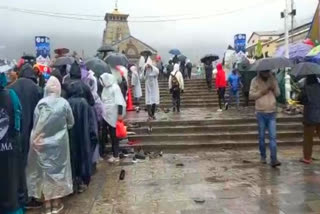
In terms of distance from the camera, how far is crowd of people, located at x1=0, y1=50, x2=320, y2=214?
361cm

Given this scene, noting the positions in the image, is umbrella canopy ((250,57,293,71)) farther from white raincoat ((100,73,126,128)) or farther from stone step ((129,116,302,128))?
stone step ((129,116,302,128))

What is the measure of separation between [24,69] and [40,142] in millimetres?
1272

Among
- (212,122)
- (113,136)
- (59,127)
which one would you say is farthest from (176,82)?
(59,127)

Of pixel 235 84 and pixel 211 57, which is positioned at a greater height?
pixel 211 57

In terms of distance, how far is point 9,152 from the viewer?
11.6 feet

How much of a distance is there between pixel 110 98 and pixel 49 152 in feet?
10.5

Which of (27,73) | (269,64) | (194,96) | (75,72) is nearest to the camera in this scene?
(27,73)

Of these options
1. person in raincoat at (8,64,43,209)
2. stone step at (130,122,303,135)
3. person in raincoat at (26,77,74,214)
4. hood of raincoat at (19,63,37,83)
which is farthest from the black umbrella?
person in raincoat at (26,77,74,214)

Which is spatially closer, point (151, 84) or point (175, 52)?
point (151, 84)

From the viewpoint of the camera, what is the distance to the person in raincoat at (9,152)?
3.50 metres

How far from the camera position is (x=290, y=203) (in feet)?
19.7

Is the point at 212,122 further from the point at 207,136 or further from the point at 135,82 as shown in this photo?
the point at 135,82

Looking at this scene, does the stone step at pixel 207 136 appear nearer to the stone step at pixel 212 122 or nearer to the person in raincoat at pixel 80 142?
the stone step at pixel 212 122

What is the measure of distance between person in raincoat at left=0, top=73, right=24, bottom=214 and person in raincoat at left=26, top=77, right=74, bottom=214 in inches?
81.8
